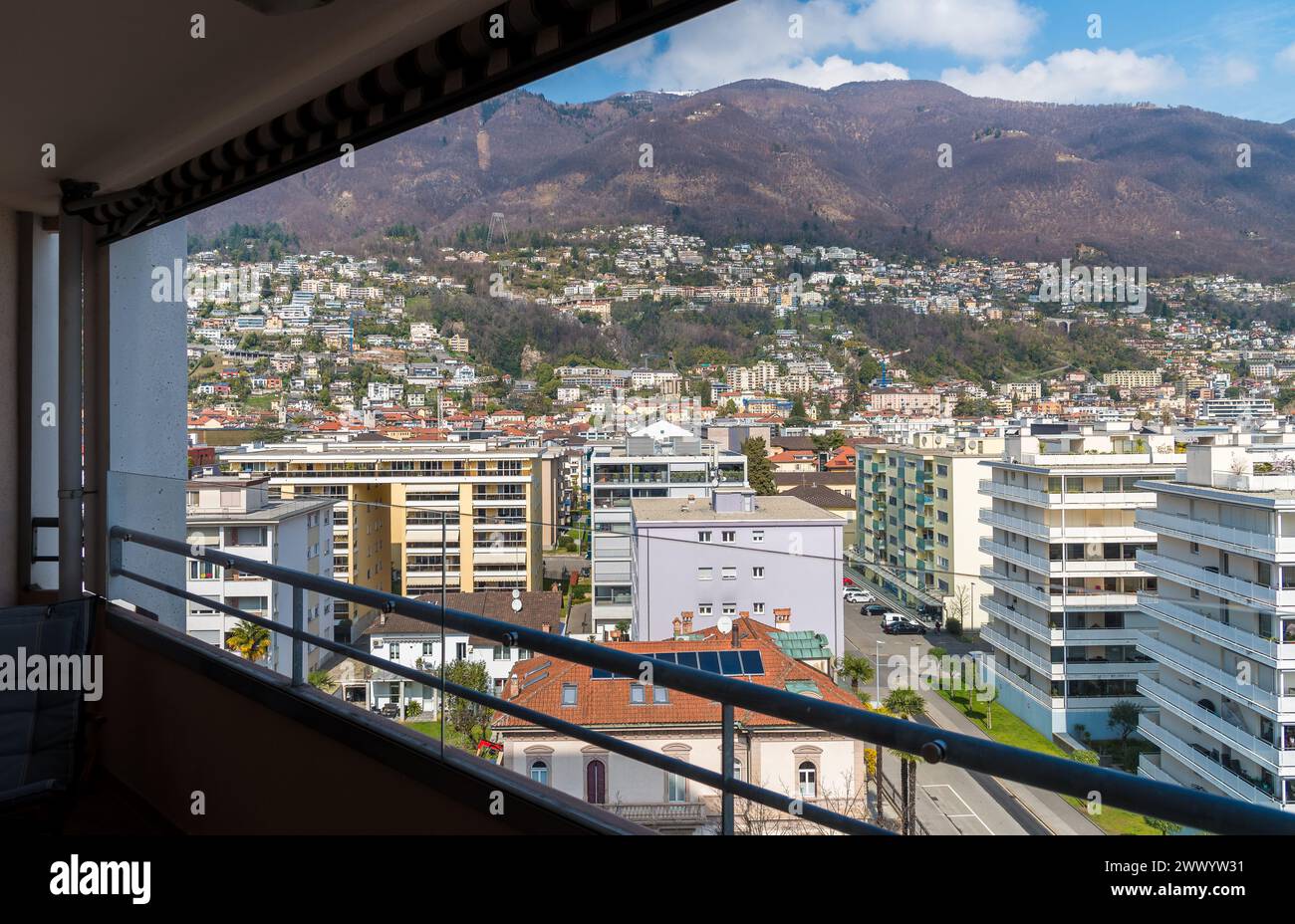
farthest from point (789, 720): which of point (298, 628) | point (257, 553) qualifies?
point (257, 553)

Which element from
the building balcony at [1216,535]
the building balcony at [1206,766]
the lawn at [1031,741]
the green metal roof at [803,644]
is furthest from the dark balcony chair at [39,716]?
the building balcony at [1216,535]

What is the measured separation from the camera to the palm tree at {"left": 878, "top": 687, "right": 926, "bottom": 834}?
111cm

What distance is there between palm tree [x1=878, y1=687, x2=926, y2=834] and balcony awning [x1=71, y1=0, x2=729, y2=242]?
1144 millimetres

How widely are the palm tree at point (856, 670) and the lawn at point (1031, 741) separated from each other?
6.1 inches

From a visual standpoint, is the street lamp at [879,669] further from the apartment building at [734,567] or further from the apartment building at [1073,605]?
the apartment building at [1073,605]

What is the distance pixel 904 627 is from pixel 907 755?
0.23 meters

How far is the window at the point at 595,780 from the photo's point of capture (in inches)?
57.3

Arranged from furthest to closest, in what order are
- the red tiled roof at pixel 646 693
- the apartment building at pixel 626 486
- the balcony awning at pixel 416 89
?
the apartment building at pixel 626 486, the balcony awning at pixel 416 89, the red tiled roof at pixel 646 693

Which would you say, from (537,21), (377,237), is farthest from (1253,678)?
(377,237)

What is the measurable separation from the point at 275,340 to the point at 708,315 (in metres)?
6.53

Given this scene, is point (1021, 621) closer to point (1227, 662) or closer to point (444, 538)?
point (1227, 662)

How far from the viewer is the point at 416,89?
184cm

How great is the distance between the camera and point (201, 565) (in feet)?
9.18
